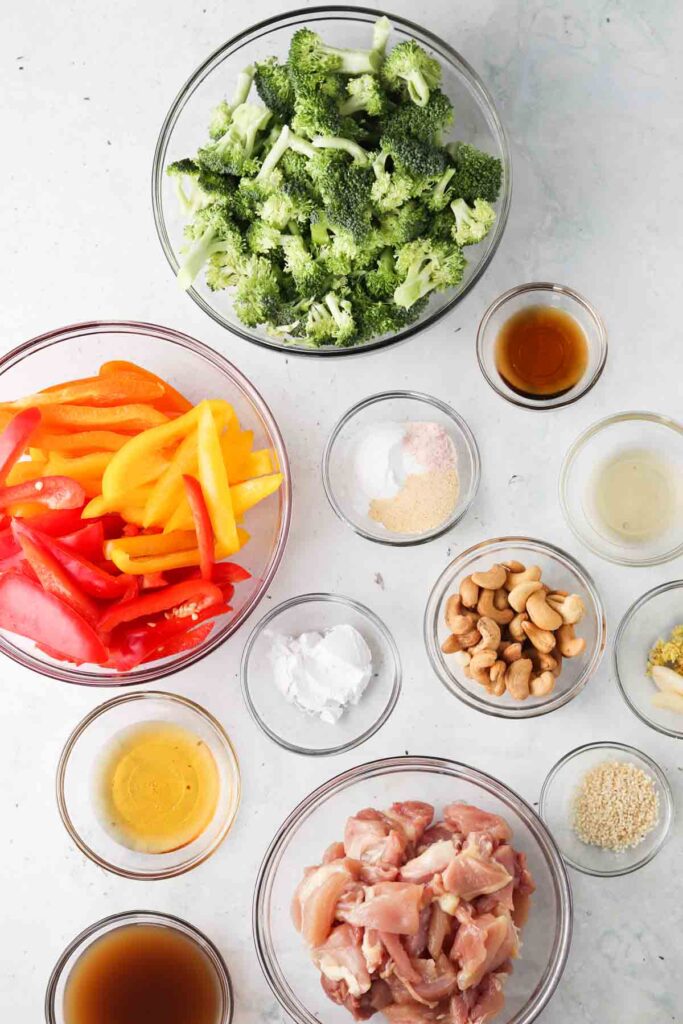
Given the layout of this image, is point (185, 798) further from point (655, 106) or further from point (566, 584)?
point (655, 106)

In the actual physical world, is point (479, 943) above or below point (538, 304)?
below

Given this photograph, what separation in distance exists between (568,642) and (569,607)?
9 centimetres

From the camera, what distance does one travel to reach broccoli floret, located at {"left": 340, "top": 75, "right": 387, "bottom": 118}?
189 centimetres

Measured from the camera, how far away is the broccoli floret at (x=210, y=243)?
200 centimetres

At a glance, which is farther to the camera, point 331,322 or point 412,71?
point 331,322

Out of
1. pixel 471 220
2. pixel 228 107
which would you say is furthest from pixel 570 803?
pixel 228 107

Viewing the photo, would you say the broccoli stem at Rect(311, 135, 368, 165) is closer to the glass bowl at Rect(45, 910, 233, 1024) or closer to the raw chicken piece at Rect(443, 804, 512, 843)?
the raw chicken piece at Rect(443, 804, 512, 843)

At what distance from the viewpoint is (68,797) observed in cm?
237

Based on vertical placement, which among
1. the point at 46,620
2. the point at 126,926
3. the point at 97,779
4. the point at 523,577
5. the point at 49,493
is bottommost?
the point at 126,926

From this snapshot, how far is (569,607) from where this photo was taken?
7.11ft

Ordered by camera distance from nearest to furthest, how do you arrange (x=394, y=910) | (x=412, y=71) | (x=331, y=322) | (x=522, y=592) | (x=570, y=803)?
(x=412, y=71)
(x=394, y=910)
(x=331, y=322)
(x=522, y=592)
(x=570, y=803)

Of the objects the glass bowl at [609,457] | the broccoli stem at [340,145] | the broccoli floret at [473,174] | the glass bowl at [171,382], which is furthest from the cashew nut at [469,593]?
the broccoli stem at [340,145]

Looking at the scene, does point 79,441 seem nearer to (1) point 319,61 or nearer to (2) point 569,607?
(1) point 319,61

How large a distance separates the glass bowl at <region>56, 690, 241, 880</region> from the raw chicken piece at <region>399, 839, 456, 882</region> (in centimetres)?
51
